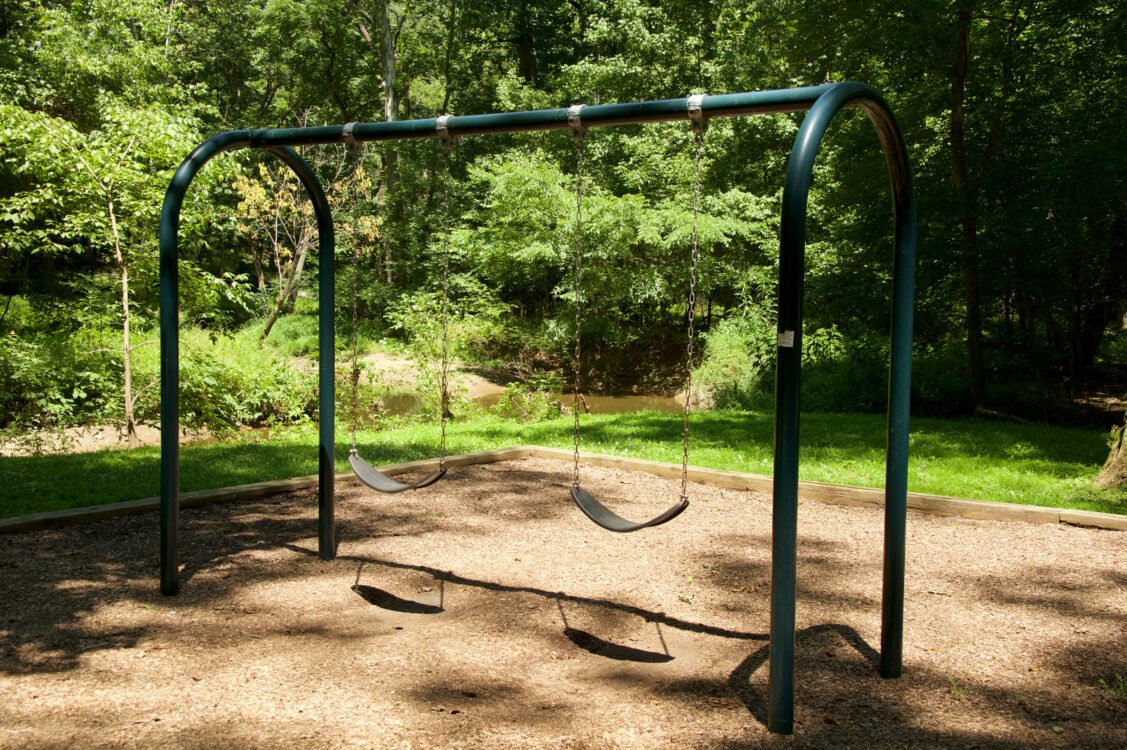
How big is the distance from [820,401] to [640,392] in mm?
6871

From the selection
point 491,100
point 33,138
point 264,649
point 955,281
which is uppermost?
point 491,100

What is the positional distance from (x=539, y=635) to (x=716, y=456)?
3713 millimetres

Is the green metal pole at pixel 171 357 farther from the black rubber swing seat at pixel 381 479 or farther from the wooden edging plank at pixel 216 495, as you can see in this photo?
the wooden edging plank at pixel 216 495

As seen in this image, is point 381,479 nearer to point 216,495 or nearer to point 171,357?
point 171,357

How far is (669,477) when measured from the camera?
6.16 m

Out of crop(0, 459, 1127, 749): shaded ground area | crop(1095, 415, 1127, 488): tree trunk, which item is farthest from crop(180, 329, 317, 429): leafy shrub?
crop(1095, 415, 1127, 488): tree trunk

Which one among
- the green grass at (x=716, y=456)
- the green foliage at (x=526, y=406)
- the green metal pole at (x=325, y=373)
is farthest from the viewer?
the green foliage at (x=526, y=406)

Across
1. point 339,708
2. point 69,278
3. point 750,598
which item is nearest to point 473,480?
point 750,598

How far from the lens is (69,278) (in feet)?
63.3

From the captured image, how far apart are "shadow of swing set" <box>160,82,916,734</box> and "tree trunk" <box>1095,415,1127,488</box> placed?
3308 mm

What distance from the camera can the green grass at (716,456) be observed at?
526 centimetres

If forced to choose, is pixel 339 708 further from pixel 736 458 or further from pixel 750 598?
pixel 736 458

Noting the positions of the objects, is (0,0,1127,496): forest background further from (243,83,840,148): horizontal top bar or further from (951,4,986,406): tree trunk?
(243,83,840,148): horizontal top bar

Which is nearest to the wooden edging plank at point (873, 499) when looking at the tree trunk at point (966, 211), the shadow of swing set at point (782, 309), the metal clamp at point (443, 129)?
the shadow of swing set at point (782, 309)
